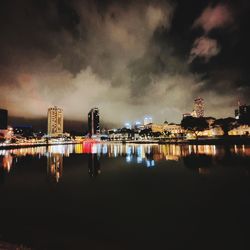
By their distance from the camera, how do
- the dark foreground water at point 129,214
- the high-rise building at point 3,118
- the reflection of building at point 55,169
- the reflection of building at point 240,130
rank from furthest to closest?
the high-rise building at point 3,118 < the reflection of building at point 240,130 < the reflection of building at point 55,169 < the dark foreground water at point 129,214

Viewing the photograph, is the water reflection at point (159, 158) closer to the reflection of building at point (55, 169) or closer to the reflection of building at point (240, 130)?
the reflection of building at point (55, 169)

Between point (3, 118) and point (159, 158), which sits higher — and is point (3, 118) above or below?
above

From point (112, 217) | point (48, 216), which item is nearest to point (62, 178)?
point (48, 216)

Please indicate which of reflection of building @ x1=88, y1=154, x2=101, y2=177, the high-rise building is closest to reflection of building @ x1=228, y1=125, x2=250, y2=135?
reflection of building @ x1=88, y1=154, x2=101, y2=177

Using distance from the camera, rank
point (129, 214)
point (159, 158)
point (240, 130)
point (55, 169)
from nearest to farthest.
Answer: point (129, 214), point (55, 169), point (159, 158), point (240, 130)

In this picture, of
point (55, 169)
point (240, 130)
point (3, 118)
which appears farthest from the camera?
point (3, 118)

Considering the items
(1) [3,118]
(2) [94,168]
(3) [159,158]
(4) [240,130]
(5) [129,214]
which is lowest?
(5) [129,214]

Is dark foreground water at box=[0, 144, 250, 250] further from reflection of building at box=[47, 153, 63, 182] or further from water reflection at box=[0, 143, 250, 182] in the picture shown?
water reflection at box=[0, 143, 250, 182]

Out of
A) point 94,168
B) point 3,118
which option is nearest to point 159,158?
point 94,168

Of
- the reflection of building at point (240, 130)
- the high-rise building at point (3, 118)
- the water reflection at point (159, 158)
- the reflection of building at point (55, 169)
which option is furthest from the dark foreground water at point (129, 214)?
the high-rise building at point (3, 118)

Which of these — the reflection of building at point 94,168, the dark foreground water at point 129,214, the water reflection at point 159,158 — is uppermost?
the water reflection at point 159,158

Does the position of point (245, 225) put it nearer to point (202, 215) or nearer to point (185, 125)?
point (202, 215)

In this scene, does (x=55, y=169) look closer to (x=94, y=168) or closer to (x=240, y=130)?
(x=94, y=168)

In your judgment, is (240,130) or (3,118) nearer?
(240,130)
